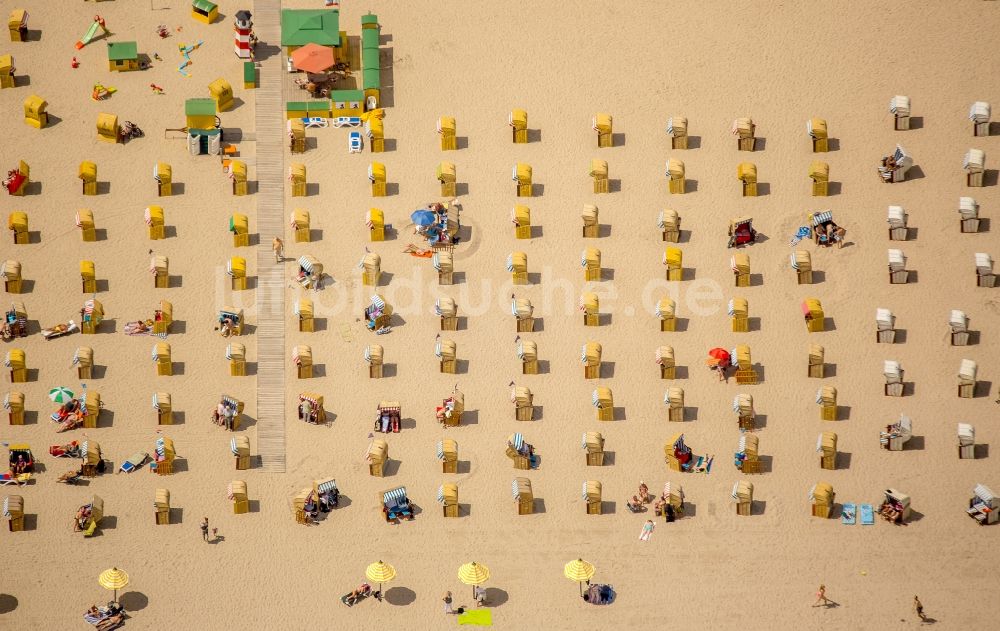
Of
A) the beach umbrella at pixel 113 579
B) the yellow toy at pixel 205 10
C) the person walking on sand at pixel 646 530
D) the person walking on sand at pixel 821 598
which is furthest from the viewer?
the yellow toy at pixel 205 10

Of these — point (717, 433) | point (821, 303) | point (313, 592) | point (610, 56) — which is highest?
point (610, 56)

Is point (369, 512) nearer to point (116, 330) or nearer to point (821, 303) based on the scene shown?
point (116, 330)

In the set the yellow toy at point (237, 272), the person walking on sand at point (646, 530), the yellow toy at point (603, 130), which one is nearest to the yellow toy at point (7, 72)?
the yellow toy at point (237, 272)

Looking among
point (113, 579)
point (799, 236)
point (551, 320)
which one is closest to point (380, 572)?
point (113, 579)

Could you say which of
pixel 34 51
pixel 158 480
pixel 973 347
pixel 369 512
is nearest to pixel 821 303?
pixel 973 347

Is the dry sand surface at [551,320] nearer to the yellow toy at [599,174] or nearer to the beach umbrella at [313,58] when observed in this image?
the yellow toy at [599,174]

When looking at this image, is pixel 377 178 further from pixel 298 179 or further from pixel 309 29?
pixel 309 29
